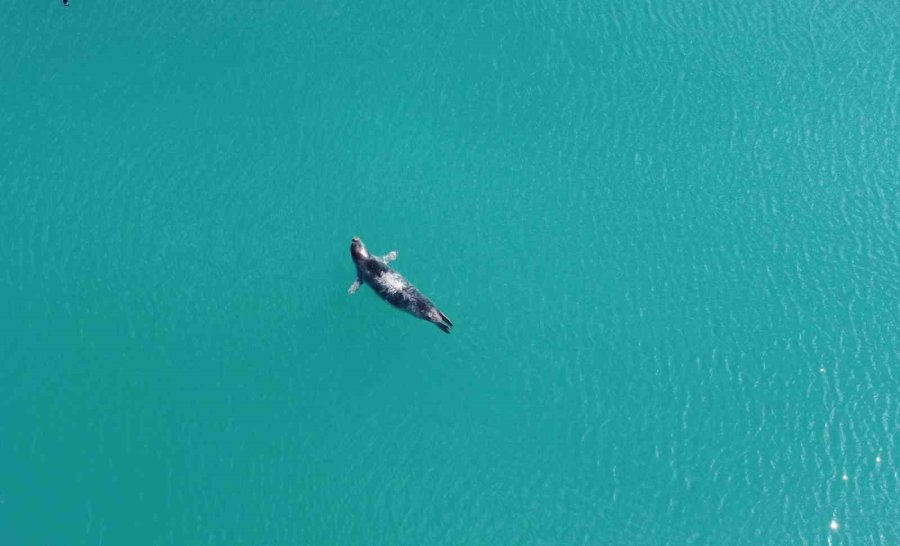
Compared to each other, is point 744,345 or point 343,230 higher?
point 744,345

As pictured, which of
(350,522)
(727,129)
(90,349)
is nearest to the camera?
(350,522)

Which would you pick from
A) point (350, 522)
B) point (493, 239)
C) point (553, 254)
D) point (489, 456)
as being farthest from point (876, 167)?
point (350, 522)

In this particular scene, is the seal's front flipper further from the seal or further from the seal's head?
the seal's head

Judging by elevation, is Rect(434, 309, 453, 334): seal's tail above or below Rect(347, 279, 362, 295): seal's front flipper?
above

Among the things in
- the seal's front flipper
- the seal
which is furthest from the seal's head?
the seal's front flipper

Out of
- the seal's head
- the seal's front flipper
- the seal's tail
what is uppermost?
the seal's head

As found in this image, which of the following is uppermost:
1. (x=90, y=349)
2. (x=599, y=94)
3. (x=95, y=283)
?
(x=599, y=94)

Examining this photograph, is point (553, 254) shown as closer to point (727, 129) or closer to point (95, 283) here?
point (727, 129)

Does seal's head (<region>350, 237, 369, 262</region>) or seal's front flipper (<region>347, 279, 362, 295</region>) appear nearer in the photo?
seal's head (<region>350, 237, 369, 262</region>)
